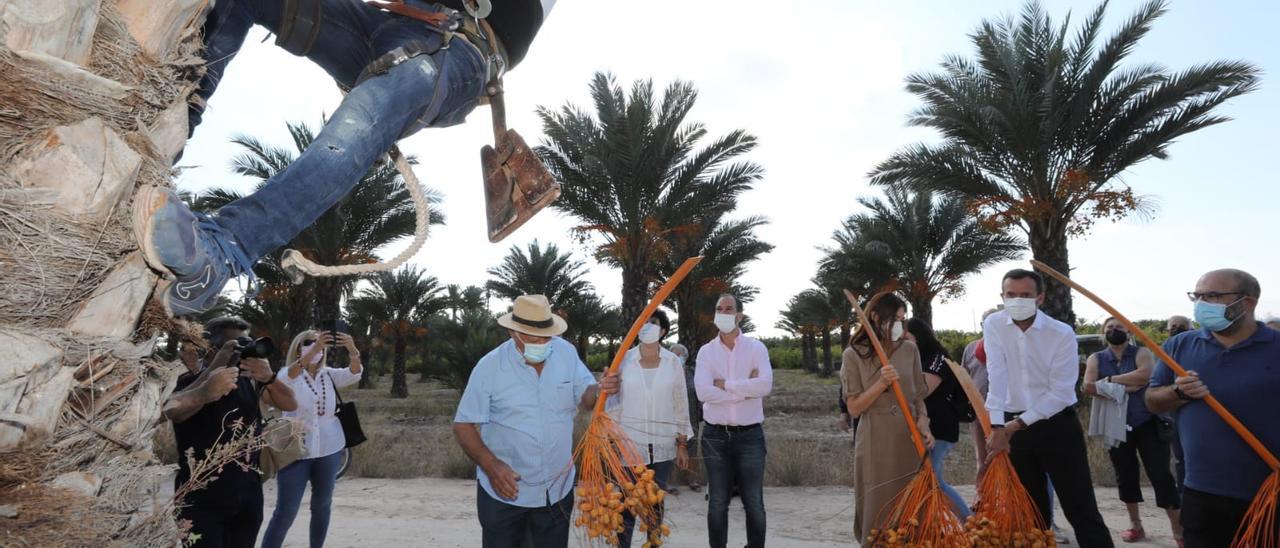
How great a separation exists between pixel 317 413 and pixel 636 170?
10.7 m

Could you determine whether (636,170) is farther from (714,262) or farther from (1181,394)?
(1181,394)

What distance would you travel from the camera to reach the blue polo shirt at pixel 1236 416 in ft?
14.7

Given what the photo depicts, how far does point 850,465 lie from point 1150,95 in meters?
8.85

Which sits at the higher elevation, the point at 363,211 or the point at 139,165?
the point at 363,211

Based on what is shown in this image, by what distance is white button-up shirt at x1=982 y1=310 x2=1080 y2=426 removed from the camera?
5.71 metres

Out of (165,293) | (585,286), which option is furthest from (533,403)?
(585,286)

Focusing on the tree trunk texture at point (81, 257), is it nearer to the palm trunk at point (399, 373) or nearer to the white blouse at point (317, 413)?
the white blouse at point (317, 413)

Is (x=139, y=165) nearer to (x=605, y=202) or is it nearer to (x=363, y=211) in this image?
(x=605, y=202)

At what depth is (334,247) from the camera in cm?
1820

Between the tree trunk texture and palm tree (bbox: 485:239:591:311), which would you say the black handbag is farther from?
palm tree (bbox: 485:239:591:311)

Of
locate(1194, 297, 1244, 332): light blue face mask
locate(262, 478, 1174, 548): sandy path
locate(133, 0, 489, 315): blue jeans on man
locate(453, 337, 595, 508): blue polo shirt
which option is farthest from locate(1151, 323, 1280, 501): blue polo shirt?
locate(133, 0, 489, 315): blue jeans on man

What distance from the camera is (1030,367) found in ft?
19.4

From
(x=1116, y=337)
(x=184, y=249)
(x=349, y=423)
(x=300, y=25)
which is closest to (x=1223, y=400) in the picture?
(x=1116, y=337)

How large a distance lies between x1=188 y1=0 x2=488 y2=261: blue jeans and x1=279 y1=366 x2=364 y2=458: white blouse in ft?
14.5
